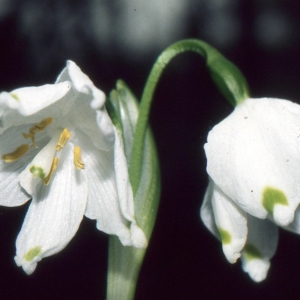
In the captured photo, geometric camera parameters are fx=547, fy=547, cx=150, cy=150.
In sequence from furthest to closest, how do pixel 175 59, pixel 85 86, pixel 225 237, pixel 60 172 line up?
1. pixel 175 59
2. pixel 60 172
3. pixel 225 237
4. pixel 85 86

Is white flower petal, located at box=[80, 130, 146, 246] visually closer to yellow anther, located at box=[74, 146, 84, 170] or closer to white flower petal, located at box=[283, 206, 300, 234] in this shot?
yellow anther, located at box=[74, 146, 84, 170]

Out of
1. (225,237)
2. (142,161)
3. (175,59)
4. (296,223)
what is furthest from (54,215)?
(175,59)

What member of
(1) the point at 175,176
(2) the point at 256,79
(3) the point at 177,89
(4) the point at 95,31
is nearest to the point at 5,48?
(4) the point at 95,31

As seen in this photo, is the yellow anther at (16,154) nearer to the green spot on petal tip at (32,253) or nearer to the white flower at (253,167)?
the green spot on petal tip at (32,253)

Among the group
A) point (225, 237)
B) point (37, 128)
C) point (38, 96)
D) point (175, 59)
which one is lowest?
point (175, 59)

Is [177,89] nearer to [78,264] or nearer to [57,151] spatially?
[78,264]

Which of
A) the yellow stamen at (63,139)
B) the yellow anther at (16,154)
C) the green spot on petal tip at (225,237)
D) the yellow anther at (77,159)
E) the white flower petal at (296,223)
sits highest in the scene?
the yellow stamen at (63,139)

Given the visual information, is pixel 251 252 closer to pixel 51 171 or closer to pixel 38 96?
pixel 51 171

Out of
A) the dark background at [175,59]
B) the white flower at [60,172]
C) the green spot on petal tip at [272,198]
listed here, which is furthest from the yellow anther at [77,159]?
the dark background at [175,59]
